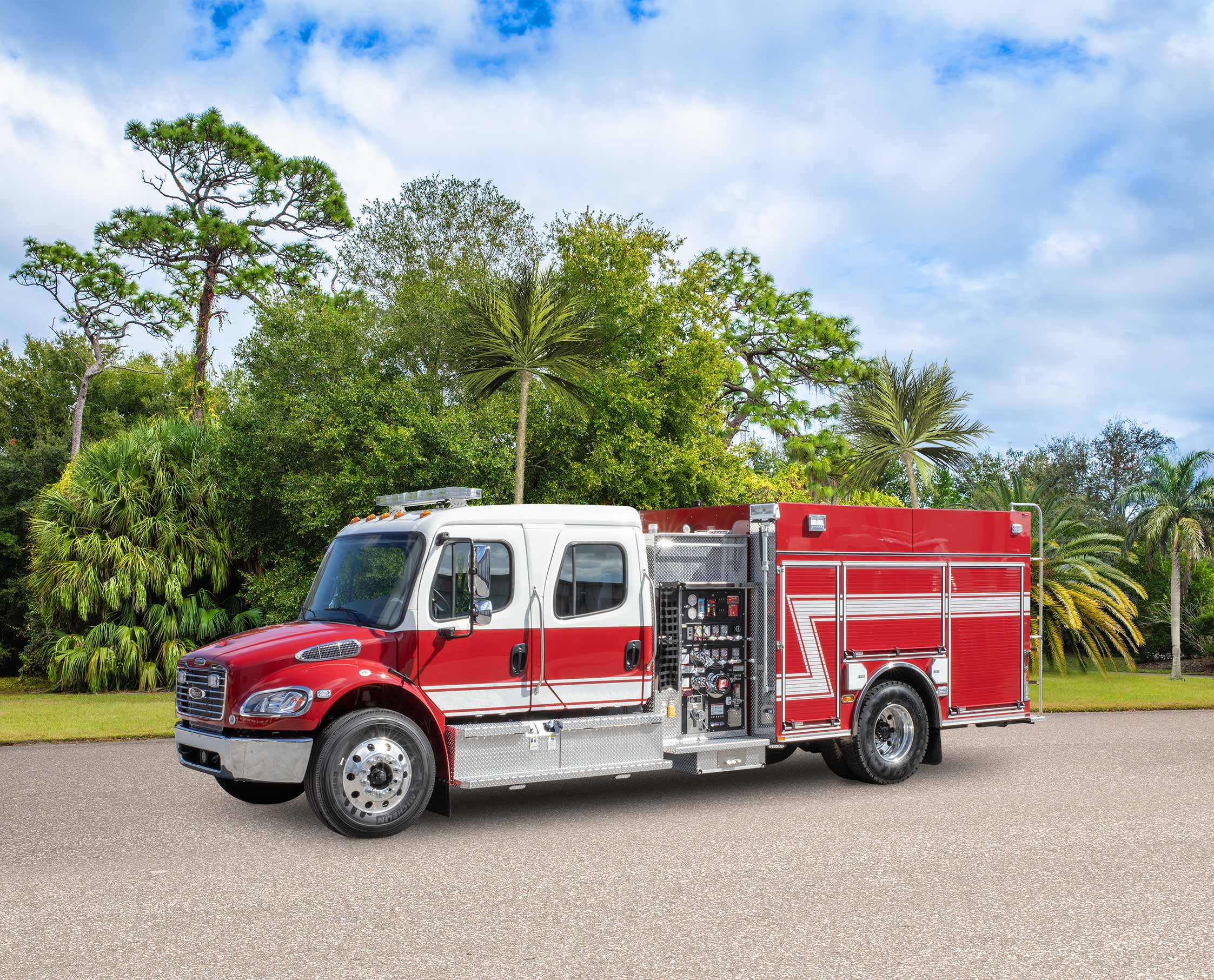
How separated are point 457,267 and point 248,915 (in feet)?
62.7

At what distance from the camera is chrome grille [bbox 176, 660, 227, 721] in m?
8.24

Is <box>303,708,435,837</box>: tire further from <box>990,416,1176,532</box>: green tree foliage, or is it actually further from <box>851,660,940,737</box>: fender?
<box>990,416,1176,532</box>: green tree foliage

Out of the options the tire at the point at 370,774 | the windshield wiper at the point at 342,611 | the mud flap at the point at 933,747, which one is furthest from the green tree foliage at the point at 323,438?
the tire at the point at 370,774

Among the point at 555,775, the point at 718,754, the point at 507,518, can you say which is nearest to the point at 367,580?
the point at 507,518

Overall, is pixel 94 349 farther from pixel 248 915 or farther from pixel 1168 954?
pixel 1168 954

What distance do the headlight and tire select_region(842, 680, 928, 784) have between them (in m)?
5.12

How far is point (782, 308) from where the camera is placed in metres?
35.0

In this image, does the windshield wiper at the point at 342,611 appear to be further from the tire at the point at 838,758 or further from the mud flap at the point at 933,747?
the mud flap at the point at 933,747

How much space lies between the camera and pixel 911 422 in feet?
66.7

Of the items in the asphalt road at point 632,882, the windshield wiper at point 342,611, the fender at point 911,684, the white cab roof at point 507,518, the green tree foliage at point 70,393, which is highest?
the green tree foliage at point 70,393

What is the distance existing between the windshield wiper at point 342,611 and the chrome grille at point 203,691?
3.32 ft

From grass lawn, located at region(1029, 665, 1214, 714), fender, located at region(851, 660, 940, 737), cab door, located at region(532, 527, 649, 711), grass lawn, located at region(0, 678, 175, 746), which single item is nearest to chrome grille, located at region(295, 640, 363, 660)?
cab door, located at region(532, 527, 649, 711)

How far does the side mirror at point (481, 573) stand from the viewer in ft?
28.6

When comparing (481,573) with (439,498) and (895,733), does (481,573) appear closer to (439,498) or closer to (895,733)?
(439,498)
